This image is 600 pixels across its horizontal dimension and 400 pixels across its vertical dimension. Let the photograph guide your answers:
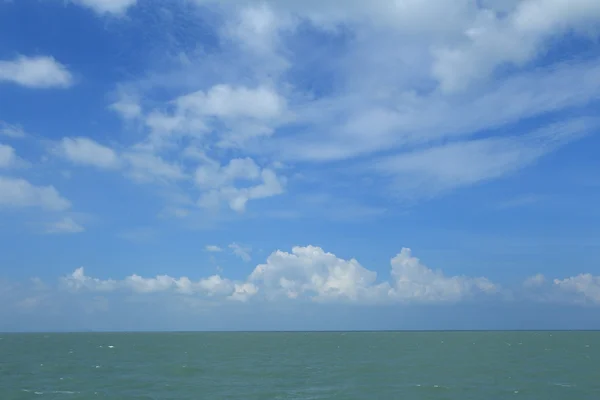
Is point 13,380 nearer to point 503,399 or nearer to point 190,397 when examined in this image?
point 190,397

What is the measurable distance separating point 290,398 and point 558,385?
31708 millimetres

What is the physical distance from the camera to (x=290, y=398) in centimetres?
5347

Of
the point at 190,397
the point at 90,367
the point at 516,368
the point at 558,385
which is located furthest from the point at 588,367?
the point at 90,367

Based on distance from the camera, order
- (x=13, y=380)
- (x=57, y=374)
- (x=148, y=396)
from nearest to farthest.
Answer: (x=148, y=396)
(x=13, y=380)
(x=57, y=374)

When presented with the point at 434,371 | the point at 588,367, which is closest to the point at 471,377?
the point at 434,371

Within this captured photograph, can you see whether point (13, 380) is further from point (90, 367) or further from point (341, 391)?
point (341, 391)

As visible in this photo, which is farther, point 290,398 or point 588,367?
point 588,367

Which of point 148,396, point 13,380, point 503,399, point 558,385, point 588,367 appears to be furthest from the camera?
point 588,367

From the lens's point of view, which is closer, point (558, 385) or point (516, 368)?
point (558, 385)

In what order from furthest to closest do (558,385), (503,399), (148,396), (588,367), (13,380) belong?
1. (588,367)
2. (13,380)
3. (558,385)
4. (148,396)
5. (503,399)

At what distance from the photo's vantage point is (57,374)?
7438 centimetres

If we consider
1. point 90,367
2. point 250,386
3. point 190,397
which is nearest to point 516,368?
point 250,386

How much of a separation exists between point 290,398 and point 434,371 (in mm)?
30590

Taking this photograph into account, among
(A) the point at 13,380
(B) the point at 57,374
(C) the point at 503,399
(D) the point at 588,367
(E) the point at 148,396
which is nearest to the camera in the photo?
(C) the point at 503,399
